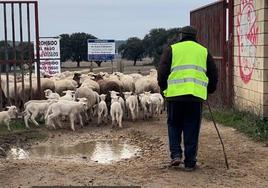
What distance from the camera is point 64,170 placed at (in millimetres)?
8766

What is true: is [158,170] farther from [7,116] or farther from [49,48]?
[49,48]

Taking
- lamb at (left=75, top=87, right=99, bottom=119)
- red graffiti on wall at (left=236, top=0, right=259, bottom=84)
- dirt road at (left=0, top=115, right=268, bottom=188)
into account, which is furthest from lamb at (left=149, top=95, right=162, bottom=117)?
dirt road at (left=0, top=115, right=268, bottom=188)

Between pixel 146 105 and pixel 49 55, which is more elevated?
pixel 49 55

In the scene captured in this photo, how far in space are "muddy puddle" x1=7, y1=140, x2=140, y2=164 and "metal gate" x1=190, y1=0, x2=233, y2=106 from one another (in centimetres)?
406

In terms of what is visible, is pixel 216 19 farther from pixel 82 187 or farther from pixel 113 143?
pixel 82 187

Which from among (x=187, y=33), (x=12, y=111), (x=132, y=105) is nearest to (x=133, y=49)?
(x=132, y=105)

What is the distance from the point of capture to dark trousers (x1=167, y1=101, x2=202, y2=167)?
8.43 meters

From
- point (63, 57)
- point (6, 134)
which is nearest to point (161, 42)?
point (63, 57)

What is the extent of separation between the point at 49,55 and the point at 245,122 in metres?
13.1

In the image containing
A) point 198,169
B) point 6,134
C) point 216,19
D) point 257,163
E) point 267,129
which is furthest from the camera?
point 216,19

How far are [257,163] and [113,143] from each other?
4.25 metres

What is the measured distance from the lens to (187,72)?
27.1 ft

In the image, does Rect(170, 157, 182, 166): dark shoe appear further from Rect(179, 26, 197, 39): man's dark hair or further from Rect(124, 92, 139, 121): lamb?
Rect(124, 92, 139, 121): lamb

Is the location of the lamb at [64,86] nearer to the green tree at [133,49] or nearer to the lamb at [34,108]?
the lamb at [34,108]
